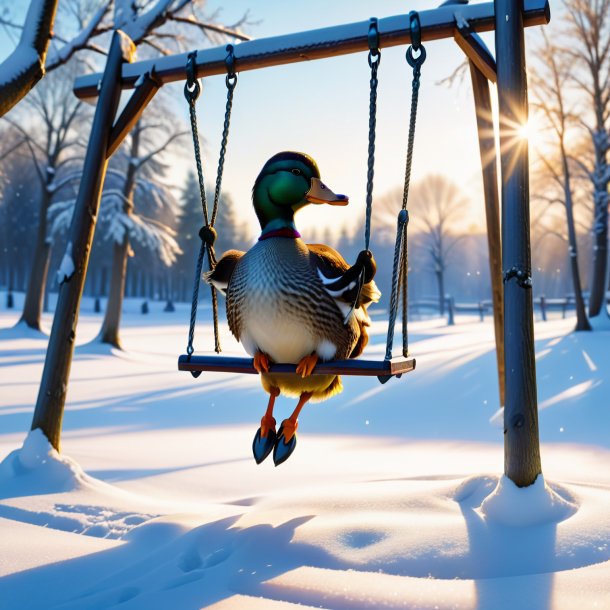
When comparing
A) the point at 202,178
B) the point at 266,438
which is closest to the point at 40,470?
the point at 266,438

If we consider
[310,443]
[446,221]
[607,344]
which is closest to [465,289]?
[446,221]

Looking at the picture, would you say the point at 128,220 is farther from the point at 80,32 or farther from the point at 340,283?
the point at 340,283

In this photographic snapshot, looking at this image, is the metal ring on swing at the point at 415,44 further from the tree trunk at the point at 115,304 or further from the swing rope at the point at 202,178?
the tree trunk at the point at 115,304

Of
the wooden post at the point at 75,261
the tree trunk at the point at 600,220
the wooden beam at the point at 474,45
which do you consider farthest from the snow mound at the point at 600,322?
the wooden post at the point at 75,261

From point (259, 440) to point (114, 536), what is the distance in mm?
888

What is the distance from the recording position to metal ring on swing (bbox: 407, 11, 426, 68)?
2.82m

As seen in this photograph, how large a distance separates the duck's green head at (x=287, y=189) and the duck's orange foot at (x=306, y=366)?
23.8 inches

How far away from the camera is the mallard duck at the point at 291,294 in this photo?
253cm

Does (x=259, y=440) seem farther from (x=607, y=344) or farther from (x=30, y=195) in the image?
(x=30, y=195)

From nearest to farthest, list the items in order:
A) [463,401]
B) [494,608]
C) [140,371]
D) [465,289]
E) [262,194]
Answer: [494,608] < [262,194] < [463,401] < [140,371] < [465,289]

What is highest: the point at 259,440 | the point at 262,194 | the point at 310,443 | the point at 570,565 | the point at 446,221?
the point at 446,221

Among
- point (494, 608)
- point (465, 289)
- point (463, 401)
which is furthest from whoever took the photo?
point (465, 289)

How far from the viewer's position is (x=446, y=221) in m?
26.0

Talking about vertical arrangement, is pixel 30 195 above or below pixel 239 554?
above
